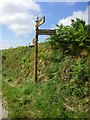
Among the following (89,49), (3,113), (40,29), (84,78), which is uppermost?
(40,29)

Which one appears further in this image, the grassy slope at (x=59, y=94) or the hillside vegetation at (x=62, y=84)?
the hillside vegetation at (x=62, y=84)

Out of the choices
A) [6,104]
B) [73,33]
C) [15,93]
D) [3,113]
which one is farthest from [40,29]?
[3,113]

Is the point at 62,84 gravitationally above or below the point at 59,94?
above

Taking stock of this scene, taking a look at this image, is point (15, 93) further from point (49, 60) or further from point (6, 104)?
point (49, 60)

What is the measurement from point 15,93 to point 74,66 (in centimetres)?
340

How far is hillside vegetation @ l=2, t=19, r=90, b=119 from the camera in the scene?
31.9 feet

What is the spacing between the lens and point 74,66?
12.2 meters

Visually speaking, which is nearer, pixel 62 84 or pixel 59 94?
pixel 59 94

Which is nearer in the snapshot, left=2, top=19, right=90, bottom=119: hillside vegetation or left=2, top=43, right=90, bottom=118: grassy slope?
left=2, top=43, right=90, bottom=118: grassy slope

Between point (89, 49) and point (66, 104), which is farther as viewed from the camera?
point (89, 49)

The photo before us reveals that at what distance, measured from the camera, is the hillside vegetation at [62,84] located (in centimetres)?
971

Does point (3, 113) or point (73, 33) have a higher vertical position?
point (73, 33)

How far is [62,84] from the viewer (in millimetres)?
11914

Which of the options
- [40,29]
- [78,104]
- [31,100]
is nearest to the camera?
[78,104]
